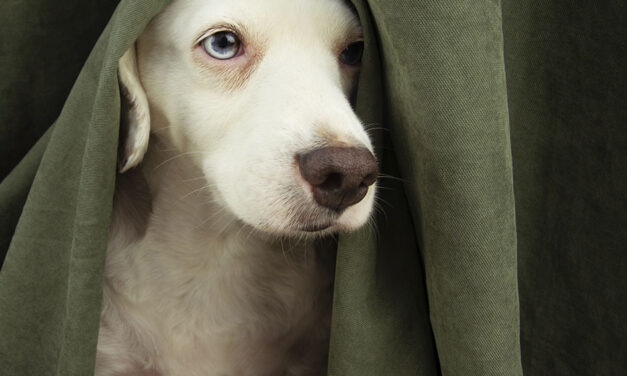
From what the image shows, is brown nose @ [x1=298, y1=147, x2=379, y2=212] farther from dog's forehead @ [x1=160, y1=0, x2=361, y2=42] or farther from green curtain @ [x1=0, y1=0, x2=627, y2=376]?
dog's forehead @ [x1=160, y1=0, x2=361, y2=42]

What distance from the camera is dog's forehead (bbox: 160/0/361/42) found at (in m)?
1.11

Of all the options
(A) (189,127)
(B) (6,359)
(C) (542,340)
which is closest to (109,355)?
(B) (6,359)

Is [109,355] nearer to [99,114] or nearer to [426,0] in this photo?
[99,114]

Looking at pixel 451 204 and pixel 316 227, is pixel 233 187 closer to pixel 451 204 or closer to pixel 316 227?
pixel 316 227

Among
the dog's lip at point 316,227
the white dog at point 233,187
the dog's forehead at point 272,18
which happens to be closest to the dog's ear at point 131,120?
the white dog at point 233,187

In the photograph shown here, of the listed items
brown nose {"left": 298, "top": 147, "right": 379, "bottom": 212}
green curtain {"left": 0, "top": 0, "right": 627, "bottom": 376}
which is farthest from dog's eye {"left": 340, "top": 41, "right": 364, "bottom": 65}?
brown nose {"left": 298, "top": 147, "right": 379, "bottom": 212}

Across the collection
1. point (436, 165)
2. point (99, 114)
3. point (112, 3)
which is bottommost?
point (436, 165)

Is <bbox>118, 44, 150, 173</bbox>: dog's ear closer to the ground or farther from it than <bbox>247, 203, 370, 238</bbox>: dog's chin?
farther from it

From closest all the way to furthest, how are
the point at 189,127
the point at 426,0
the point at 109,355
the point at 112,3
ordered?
the point at 426,0
the point at 189,127
the point at 109,355
the point at 112,3

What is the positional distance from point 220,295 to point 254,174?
45 cm

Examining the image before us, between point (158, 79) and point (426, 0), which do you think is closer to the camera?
point (426, 0)

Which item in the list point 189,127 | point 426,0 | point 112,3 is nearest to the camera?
point 426,0

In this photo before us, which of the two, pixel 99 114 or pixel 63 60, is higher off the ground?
pixel 63 60

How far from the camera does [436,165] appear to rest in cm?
97
